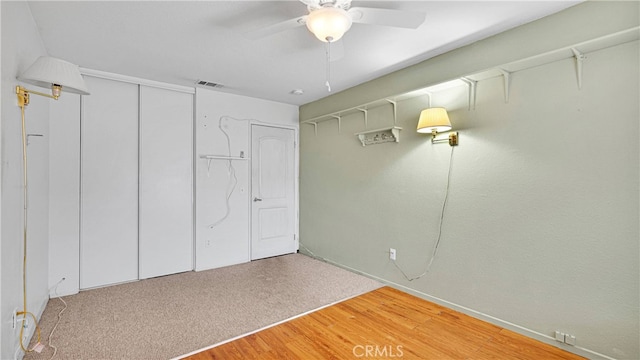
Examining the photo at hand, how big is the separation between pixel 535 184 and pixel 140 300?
12.2 feet

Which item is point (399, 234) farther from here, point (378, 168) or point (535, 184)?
point (535, 184)

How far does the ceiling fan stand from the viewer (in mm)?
1606

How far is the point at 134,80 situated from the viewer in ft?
11.2

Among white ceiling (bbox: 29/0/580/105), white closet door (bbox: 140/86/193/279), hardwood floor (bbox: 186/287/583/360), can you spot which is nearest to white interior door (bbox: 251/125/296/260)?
white closet door (bbox: 140/86/193/279)

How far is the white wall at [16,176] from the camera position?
1.59 metres

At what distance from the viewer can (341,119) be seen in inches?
157

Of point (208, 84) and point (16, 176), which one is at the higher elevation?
point (208, 84)

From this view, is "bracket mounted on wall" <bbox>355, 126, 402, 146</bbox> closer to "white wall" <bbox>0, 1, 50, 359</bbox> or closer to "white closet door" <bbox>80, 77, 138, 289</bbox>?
"white closet door" <bbox>80, 77, 138, 289</bbox>

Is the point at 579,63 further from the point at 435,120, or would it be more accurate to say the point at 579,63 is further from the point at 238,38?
the point at 238,38

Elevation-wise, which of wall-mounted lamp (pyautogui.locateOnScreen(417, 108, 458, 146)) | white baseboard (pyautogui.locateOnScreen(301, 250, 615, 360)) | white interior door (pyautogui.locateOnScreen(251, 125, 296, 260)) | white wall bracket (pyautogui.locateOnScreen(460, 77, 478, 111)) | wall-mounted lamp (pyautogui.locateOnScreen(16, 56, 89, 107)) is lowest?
white baseboard (pyautogui.locateOnScreen(301, 250, 615, 360))

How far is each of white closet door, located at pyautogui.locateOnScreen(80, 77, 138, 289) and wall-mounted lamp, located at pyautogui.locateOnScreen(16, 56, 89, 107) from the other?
1469mm

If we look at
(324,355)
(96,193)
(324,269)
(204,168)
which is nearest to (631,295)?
(324,355)

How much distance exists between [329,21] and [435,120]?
1.42 metres

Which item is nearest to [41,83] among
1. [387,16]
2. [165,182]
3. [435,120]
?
[165,182]
